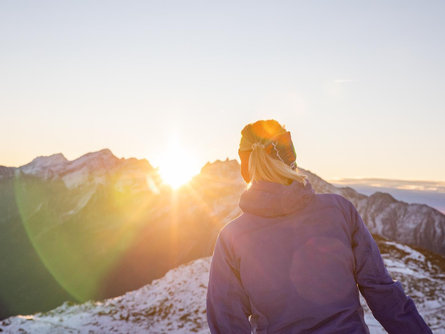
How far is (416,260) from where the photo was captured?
18.5 metres

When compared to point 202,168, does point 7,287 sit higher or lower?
lower

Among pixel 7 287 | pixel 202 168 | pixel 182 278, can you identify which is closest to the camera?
pixel 182 278

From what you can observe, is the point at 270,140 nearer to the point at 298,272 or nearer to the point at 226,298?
the point at 298,272

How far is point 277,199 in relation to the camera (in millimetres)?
2029

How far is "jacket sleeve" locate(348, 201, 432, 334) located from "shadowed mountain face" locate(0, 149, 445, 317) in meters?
31.4

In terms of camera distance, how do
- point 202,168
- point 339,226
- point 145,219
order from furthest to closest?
point 202,168 → point 145,219 → point 339,226

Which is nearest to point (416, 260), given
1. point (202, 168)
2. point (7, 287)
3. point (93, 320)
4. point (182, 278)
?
point (182, 278)

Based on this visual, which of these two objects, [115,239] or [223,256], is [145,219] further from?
[223,256]

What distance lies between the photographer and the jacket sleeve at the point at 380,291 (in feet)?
6.60

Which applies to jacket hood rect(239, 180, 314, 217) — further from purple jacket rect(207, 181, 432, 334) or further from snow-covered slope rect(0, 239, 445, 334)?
snow-covered slope rect(0, 239, 445, 334)

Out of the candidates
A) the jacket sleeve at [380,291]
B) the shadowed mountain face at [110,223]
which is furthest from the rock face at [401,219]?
the jacket sleeve at [380,291]

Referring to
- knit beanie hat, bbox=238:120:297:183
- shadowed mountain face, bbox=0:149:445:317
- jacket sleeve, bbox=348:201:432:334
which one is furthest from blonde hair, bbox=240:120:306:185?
shadowed mountain face, bbox=0:149:445:317

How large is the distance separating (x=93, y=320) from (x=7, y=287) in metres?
38.8

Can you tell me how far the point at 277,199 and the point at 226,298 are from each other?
74 cm
